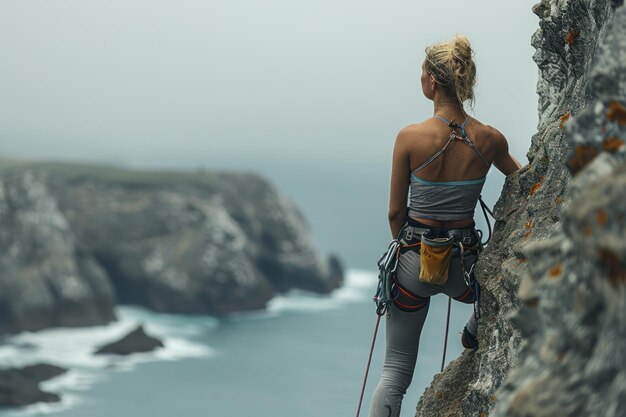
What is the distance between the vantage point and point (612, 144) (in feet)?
18.6

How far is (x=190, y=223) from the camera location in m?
167

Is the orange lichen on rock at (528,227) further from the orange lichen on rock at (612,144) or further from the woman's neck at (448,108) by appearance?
the orange lichen on rock at (612,144)

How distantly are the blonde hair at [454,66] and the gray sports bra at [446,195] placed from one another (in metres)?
0.38

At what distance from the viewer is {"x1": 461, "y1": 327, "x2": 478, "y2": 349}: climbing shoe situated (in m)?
11.9

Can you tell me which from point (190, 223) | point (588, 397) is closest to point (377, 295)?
point (588, 397)

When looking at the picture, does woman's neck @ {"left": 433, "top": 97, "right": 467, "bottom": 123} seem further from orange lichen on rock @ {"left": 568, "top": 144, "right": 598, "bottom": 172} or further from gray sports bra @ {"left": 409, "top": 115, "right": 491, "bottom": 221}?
orange lichen on rock @ {"left": 568, "top": 144, "right": 598, "bottom": 172}

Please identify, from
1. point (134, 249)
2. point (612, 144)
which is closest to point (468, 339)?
point (612, 144)

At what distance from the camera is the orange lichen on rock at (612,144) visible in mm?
5605

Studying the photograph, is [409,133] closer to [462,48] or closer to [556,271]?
[462,48]

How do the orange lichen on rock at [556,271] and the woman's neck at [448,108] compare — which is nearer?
the orange lichen on rock at [556,271]

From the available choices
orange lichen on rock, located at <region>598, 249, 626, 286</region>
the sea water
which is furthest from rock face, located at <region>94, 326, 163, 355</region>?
orange lichen on rock, located at <region>598, 249, 626, 286</region>

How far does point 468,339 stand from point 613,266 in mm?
7182

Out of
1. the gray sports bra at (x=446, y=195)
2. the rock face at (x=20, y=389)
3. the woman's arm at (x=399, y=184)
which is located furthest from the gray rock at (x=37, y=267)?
the gray sports bra at (x=446, y=195)

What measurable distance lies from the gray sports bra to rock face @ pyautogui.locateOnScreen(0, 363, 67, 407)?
347 feet
